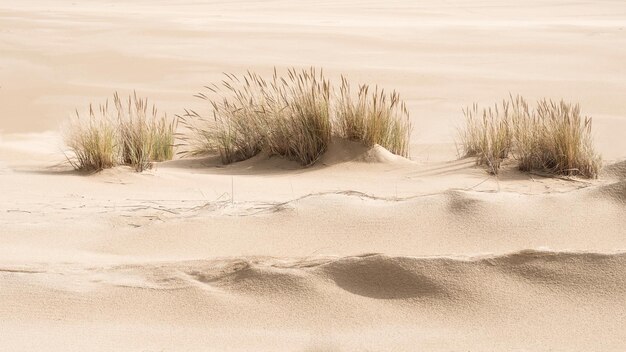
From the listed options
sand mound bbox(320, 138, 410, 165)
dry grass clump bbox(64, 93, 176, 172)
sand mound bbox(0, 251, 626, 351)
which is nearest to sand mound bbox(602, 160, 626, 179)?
sand mound bbox(320, 138, 410, 165)

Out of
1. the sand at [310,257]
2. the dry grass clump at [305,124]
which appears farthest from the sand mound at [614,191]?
the dry grass clump at [305,124]

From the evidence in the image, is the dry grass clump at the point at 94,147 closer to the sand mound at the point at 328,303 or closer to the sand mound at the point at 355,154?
the sand mound at the point at 355,154

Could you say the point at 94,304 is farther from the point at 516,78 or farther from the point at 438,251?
the point at 516,78

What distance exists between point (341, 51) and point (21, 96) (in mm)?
6281

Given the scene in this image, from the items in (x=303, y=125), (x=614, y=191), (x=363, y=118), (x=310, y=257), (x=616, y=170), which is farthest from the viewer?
(x=363, y=118)

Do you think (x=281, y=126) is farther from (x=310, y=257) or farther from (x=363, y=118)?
(x=310, y=257)

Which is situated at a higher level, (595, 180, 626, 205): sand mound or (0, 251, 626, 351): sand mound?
(595, 180, 626, 205): sand mound

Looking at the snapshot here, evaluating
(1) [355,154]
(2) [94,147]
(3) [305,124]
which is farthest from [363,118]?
(2) [94,147]

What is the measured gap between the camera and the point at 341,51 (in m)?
16.7

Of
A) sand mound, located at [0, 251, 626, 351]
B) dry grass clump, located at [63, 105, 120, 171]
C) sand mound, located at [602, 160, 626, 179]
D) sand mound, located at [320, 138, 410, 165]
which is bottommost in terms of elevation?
sand mound, located at [0, 251, 626, 351]

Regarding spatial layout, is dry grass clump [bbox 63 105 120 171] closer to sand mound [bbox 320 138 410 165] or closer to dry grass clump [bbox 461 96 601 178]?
sand mound [bbox 320 138 410 165]

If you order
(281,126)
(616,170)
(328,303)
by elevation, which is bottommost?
(328,303)

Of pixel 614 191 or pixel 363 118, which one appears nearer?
pixel 614 191

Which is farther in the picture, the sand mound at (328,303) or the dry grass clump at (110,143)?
the dry grass clump at (110,143)
